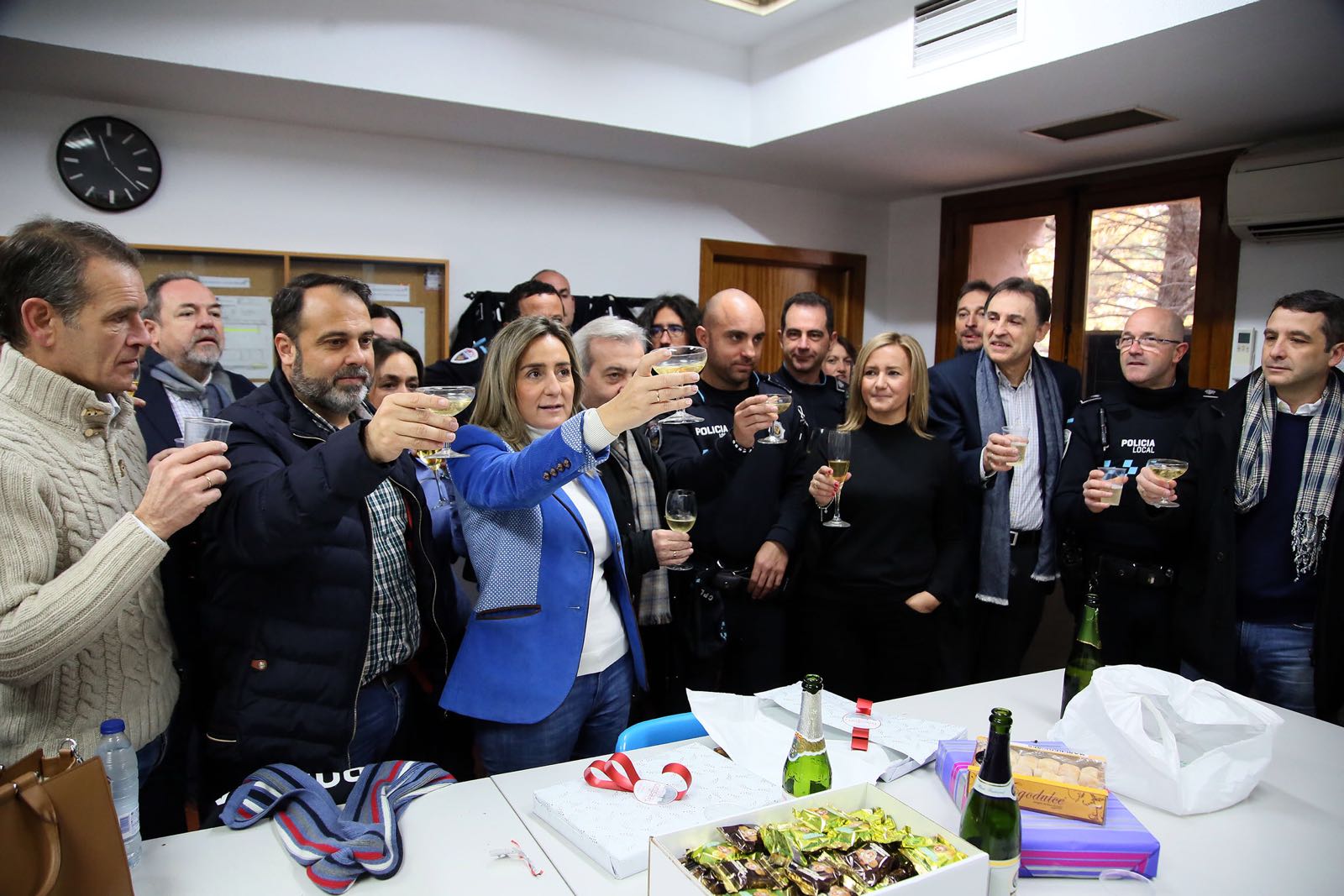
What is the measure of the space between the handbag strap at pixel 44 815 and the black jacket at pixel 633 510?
135 cm

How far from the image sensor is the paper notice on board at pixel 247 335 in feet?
13.9

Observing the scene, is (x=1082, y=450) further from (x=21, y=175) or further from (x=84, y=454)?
(x=21, y=175)

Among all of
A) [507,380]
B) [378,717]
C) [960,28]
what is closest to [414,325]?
[507,380]

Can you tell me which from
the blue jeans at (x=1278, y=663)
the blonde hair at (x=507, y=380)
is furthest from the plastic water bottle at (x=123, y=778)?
the blue jeans at (x=1278, y=663)

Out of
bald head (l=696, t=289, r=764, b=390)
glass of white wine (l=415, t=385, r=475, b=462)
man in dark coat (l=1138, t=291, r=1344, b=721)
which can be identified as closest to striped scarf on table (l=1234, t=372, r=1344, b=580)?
man in dark coat (l=1138, t=291, r=1344, b=721)

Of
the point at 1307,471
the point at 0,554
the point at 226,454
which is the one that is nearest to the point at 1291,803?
the point at 1307,471

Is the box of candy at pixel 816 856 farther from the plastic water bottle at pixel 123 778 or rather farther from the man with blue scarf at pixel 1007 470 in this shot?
the man with blue scarf at pixel 1007 470

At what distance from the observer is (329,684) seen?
160 cm

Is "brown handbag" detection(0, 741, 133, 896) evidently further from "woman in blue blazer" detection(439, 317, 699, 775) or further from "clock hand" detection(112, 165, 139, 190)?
"clock hand" detection(112, 165, 139, 190)

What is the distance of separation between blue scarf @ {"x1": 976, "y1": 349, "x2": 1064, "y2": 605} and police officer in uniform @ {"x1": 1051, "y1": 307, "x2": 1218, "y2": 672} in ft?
0.32

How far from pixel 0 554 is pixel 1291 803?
2.26 m

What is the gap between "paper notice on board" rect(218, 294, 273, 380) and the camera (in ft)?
13.9

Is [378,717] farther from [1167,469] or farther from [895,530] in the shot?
[1167,469]

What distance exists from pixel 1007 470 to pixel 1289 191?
2455mm
